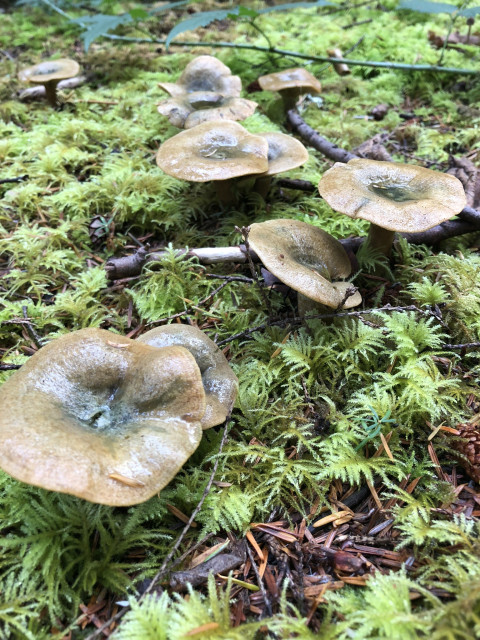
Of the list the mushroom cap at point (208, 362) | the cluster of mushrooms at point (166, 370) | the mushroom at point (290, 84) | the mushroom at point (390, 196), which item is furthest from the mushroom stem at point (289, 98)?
the mushroom cap at point (208, 362)

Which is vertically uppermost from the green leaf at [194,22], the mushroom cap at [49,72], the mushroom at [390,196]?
the green leaf at [194,22]

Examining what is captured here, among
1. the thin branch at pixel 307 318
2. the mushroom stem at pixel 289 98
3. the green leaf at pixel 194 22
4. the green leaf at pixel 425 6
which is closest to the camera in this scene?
the thin branch at pixel 307 318

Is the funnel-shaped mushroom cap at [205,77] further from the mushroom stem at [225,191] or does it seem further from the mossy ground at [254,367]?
the mushroom stem at [225,191]

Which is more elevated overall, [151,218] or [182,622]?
[151,218]

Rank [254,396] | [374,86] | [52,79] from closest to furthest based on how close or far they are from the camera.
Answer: [254,396]
[52,79]
[374,86]

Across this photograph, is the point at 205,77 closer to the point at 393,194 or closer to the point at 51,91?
the point at 51,91

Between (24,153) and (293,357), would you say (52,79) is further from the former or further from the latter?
(293,357)

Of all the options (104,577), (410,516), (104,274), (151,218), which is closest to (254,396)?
(410,516)
